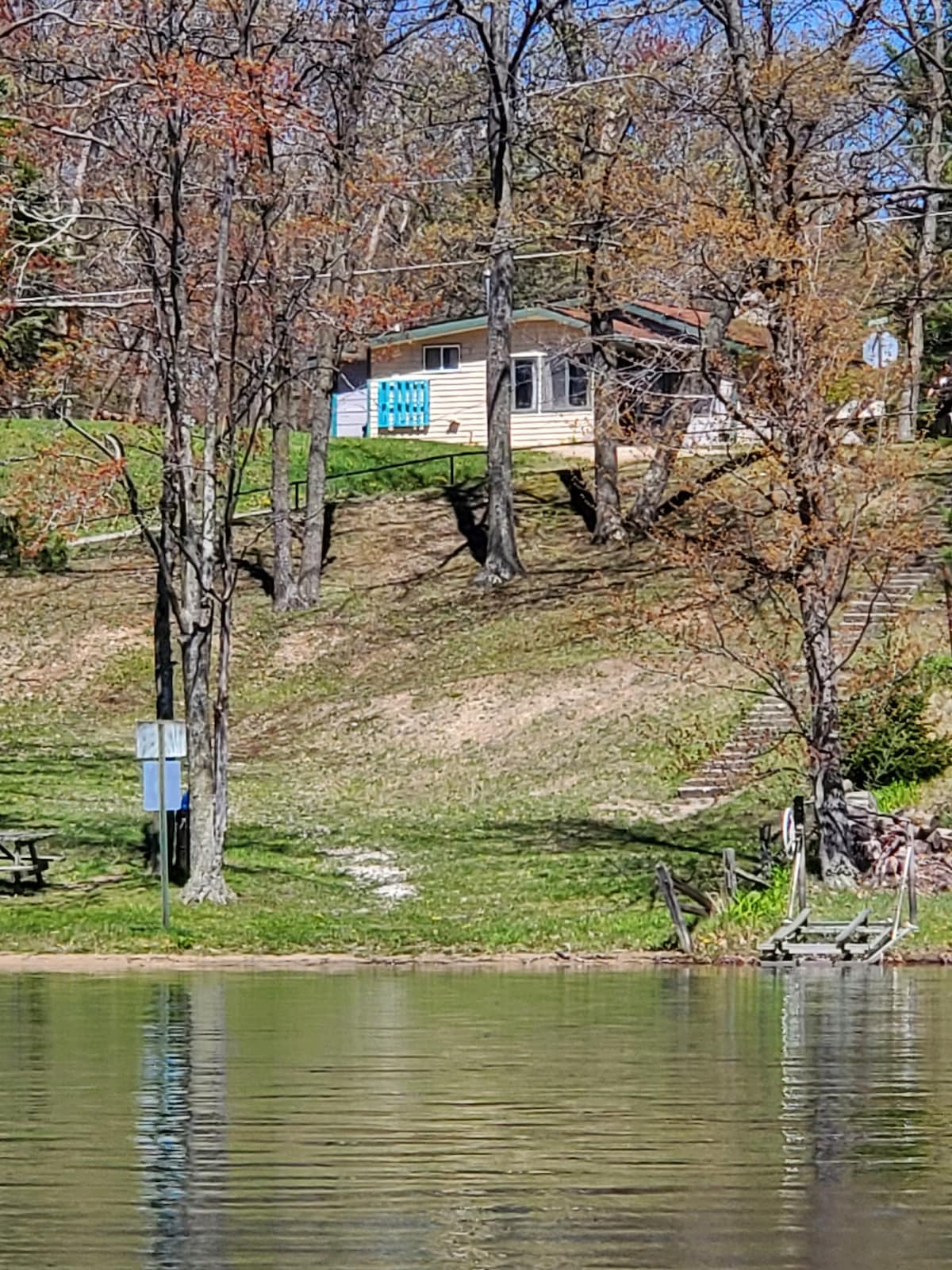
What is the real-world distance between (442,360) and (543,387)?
13.8 feet

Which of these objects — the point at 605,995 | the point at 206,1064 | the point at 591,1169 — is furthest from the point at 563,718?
the point at 591,1169

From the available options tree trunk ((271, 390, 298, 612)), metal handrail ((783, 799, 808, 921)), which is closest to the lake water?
metal handrail ((783, 799, 808, 921))

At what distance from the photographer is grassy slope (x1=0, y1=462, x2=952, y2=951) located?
26469 millimetres

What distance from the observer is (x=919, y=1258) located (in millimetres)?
8766

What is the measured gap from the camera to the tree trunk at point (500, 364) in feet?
145

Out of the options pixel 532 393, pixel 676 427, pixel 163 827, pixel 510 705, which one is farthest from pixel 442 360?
pixel 163 827

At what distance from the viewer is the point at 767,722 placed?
118 feet

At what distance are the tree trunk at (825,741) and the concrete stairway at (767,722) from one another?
3954 mm

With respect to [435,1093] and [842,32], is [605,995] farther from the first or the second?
[842,32]

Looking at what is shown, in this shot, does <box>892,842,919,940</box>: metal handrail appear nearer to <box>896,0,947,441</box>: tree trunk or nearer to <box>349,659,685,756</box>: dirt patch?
<box>896,0,947,441</box>: tree trunk

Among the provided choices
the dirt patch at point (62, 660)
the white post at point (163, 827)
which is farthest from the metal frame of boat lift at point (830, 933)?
the dirt patch at point (62, 660)

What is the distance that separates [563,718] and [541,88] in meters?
13.1

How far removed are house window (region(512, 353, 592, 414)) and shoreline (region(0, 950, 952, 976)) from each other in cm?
3878

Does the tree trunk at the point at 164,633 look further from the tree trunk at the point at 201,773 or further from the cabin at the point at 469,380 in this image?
the cabin at the point at 469,380
